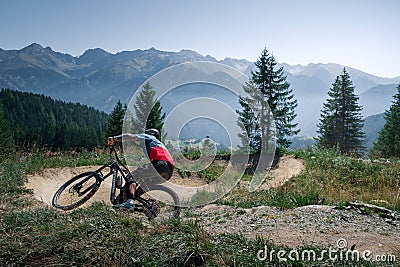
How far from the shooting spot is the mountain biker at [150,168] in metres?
6.21

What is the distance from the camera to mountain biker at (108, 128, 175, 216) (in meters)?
6.21

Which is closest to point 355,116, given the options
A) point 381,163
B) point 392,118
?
point 392,118

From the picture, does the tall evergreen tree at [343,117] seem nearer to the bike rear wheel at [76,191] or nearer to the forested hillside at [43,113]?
the bike rear wheel at [76,191]

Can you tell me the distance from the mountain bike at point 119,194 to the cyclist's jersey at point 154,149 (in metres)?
0.65

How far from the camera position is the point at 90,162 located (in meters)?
13.1

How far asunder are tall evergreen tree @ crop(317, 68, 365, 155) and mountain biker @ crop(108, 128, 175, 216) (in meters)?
41.6

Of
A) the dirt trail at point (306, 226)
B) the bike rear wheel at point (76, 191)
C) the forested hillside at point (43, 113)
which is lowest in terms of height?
the dirt trail at point (306, 226)

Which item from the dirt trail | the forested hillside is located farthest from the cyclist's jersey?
the forested hillside

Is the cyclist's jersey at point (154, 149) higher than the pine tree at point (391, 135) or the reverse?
the reverse

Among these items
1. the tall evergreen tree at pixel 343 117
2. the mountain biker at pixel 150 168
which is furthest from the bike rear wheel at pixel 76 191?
the tall evergreen tree at pixel 343 117

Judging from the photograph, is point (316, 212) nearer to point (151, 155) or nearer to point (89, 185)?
point (151, 155)

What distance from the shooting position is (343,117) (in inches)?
1741

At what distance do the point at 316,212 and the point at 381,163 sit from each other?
8.91 m

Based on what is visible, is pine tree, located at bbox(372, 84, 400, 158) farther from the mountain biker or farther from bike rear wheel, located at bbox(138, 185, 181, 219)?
the mountain biker
